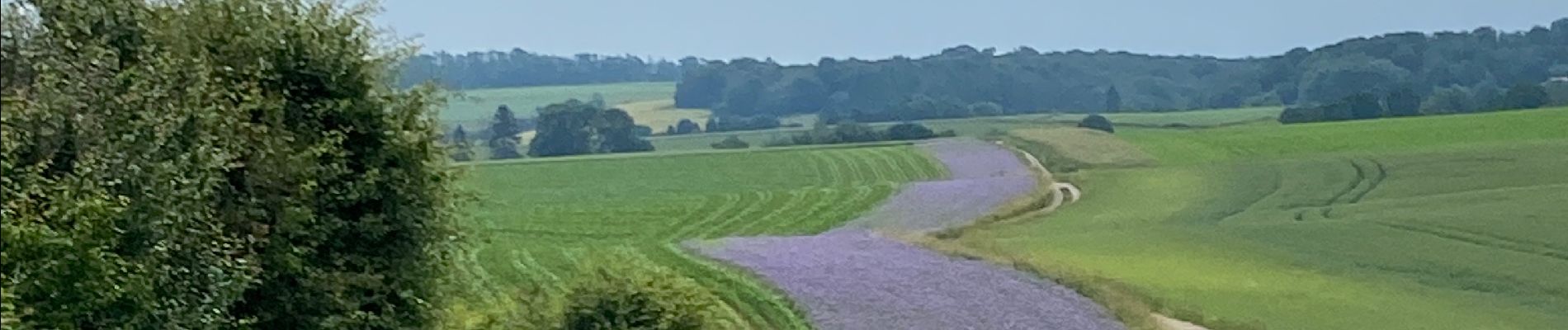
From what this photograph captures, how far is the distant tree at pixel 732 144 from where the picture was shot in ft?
61.1

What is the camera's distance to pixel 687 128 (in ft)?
61.3

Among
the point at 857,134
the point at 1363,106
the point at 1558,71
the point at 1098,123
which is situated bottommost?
the point at 857,134

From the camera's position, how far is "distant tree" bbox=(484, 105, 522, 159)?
16438 millimetres

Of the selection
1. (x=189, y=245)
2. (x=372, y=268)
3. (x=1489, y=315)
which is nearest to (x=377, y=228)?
(x=372, y=268)

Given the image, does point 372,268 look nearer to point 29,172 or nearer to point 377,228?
point 377,228

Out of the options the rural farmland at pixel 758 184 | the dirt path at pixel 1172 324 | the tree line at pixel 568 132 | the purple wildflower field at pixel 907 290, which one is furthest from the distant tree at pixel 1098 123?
the dirt path at pixel 1172 324

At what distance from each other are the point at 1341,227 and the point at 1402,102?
2.18 metres

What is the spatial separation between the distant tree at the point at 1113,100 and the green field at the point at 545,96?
490 centimetres

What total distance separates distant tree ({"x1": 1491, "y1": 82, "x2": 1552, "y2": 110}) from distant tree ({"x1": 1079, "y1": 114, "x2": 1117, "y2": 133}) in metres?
4.66

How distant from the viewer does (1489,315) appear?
1070 centimetres


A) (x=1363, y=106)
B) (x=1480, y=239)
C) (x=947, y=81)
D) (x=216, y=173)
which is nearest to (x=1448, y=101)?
(x=1363, y=106)

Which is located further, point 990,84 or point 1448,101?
point 990,84

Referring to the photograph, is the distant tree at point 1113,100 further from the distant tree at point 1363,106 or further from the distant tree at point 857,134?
the distant tree at point 1363,106

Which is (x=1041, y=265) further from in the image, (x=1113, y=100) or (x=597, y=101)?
(x=597, y=101)
